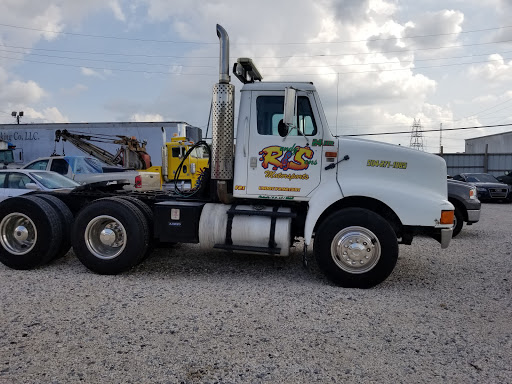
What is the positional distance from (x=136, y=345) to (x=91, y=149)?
19.8 meters

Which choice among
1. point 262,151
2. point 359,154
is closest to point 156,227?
point 262,151

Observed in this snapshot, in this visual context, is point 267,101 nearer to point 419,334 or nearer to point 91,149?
point 419,334

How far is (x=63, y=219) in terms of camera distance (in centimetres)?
590

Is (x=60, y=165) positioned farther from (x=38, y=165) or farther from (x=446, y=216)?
(x=446, y=216)

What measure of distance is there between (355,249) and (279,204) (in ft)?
3.96

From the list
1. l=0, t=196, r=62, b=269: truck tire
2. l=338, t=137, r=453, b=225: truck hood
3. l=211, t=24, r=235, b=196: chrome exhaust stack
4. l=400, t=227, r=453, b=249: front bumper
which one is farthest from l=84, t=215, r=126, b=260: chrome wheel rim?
l=400, t=227, r=453, b=249: front bumper

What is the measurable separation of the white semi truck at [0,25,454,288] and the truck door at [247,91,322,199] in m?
0.01

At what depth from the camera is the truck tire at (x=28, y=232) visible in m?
5.67

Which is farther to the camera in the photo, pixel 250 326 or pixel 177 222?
pixel 177 222

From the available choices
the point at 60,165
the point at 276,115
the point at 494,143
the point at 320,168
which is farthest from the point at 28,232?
the point at 494,143

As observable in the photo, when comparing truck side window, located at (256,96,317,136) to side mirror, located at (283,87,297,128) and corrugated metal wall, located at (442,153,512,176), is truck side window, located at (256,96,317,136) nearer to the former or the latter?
side mirror, located at (283,87,297,128)

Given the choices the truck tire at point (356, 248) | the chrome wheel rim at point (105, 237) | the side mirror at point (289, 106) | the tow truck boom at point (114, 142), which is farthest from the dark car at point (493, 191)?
the chrome wheel rim at point (105, 237)

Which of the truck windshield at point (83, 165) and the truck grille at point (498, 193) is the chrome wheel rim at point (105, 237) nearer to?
the truck windshield at point (83, 165)

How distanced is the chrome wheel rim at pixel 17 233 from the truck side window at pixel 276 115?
3.68 m
